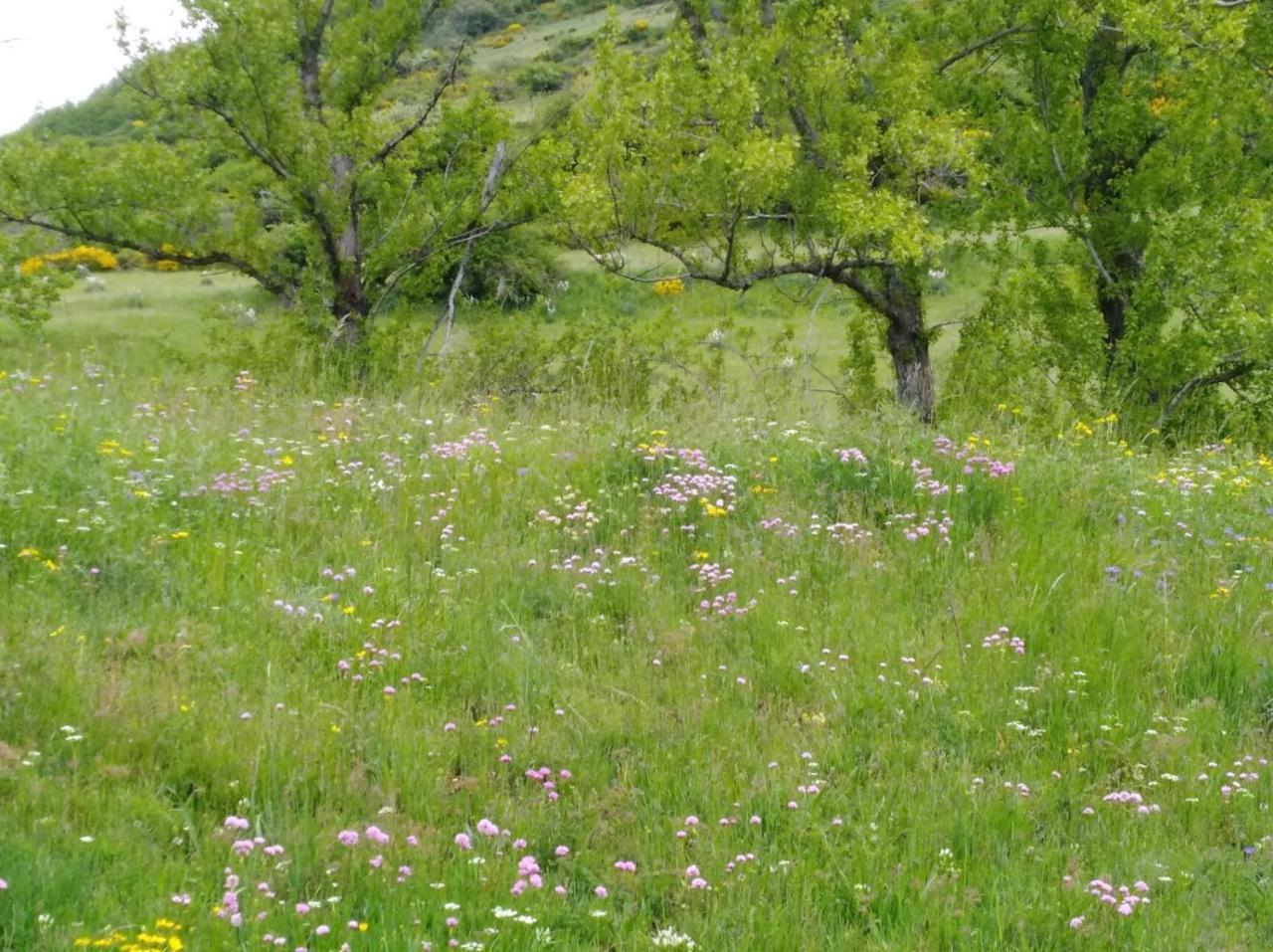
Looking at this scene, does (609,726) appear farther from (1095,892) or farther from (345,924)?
(1095,892)

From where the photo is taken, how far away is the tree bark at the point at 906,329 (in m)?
12.5

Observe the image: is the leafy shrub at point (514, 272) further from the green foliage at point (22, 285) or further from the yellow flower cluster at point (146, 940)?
the yellow flower cluster at point (146, 940)

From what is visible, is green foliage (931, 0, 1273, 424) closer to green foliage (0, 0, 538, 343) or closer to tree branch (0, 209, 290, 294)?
green foliage (0, 0, 538, 343)

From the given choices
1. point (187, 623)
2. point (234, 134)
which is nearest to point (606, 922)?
point (187, 623)

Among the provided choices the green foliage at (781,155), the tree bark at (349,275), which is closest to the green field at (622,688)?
the green foliage at (781,155)

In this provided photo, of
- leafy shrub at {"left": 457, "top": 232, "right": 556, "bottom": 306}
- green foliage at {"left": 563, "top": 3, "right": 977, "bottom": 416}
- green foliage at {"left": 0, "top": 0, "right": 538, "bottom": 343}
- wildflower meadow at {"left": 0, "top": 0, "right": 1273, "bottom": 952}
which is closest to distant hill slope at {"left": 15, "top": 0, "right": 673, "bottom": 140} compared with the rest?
leafy shrub at {"left": 457, "top": 232, "right": 556, "bottom": 306}

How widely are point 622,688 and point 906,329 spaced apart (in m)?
8.59

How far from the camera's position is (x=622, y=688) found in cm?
497

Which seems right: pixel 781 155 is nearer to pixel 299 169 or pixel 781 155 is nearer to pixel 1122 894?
pixel 299 169

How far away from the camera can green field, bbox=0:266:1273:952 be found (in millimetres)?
3564

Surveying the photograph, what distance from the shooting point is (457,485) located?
710cm

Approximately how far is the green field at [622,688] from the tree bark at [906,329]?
4.29 m

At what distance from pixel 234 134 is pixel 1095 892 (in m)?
11.9

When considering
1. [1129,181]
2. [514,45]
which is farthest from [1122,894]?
[514,45]
